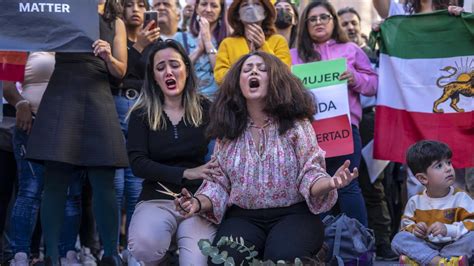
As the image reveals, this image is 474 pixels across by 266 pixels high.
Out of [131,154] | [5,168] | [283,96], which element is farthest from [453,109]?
[5,168]

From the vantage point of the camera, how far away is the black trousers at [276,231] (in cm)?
523

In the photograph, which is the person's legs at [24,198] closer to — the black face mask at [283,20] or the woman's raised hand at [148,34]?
the woman's raised hand at [148,34]

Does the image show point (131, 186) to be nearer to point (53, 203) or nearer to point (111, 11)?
point (53, 203)

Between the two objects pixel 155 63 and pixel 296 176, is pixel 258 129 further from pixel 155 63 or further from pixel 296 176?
pixel 155 63

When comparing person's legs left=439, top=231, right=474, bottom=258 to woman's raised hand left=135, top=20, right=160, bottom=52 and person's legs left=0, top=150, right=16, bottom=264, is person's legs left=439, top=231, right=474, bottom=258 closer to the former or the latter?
woman's raised hand left=135, top=20, right=160, bottom=52

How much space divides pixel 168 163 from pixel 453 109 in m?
2.16

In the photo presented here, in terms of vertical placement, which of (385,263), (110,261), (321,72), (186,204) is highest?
(321,72)

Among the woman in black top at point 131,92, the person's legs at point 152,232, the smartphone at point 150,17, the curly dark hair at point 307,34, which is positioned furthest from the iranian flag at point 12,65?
the curly dark hair at point 307,34

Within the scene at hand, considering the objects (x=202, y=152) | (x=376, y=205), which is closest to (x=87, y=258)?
(x=202, y=152)

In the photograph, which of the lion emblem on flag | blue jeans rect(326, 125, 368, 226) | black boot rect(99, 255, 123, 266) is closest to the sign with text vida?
blue jeans rect(326, 125, 368, 226)

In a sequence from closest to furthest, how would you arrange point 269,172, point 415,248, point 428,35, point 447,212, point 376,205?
point 269,172 → point 415,248 → point 447,212 → point 428,35 → point 376,205

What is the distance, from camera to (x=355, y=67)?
285 inches

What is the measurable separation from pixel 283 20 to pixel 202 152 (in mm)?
2222

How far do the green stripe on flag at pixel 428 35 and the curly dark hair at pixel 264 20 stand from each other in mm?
818
